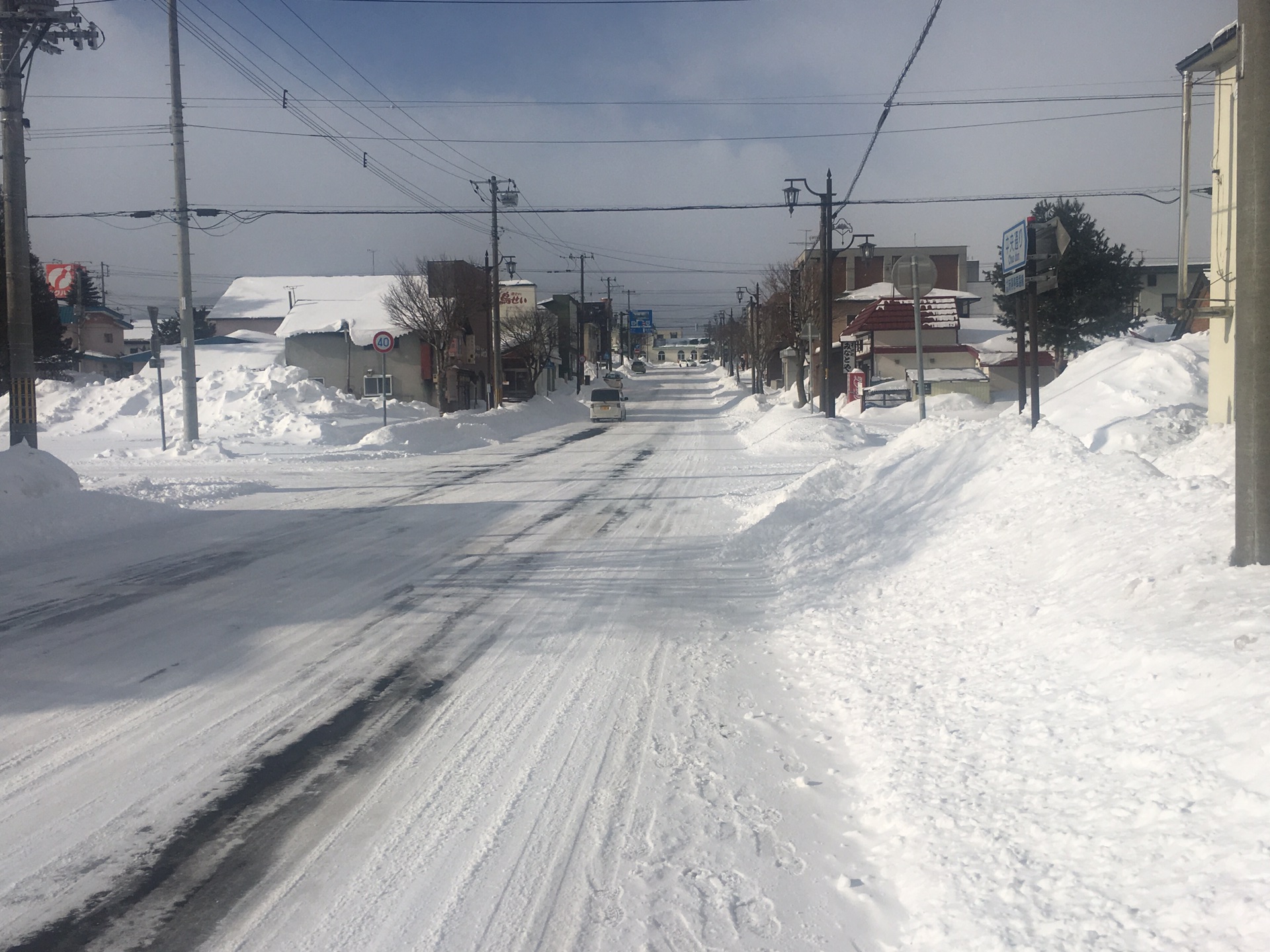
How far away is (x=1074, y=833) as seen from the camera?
404 cm

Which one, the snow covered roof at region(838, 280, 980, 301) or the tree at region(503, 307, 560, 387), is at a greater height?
the snow covered roof at region(838, 280, 980, 301)

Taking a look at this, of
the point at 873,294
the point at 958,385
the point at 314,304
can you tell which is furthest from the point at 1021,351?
the point at 873,294

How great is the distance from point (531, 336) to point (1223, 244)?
4814cm

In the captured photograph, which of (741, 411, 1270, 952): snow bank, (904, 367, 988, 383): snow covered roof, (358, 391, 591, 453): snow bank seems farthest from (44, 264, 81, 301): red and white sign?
(904, 367, 988, 383): snow covered roof

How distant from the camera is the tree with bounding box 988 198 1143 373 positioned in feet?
163

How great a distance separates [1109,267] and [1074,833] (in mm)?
52171

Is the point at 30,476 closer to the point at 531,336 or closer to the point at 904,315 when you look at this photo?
the point at 904,315

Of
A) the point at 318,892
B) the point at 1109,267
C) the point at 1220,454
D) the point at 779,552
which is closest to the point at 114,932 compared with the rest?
the point at 318,892

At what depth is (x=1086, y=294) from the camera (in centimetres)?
4950

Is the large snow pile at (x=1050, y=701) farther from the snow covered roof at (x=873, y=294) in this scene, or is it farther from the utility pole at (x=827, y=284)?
the snow covered roof at (x=873, y=294)

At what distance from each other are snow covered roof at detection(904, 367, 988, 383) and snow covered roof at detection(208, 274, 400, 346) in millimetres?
25000

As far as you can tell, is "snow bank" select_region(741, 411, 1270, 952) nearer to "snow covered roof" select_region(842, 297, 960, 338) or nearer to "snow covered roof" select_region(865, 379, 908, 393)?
"snow covered roof" select_region(865, 379, 908, 393)

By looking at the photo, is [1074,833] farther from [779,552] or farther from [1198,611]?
[779,552]

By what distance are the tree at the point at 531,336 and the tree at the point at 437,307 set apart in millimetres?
10820
